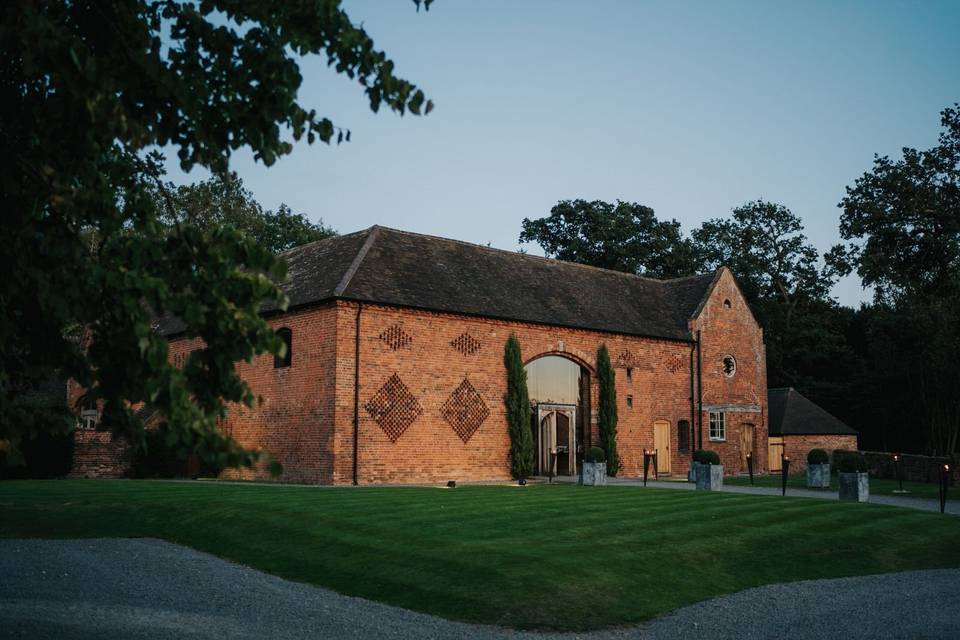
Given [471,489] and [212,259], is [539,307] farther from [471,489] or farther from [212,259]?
[212,259]

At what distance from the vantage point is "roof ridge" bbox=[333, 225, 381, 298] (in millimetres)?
24719

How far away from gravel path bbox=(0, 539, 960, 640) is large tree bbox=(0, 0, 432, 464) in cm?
342

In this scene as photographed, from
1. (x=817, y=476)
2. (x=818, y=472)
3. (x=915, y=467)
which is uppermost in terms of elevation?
(x=818, y=472)

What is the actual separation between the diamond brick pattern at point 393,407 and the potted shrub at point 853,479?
1213 centimetres

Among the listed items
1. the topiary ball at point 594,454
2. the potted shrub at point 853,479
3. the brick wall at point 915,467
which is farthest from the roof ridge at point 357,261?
the brick wall at point 915,467

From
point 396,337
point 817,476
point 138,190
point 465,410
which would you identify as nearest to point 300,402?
point 396,337

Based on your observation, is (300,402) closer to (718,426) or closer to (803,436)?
(718,426)

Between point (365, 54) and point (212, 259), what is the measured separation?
168 centimetres

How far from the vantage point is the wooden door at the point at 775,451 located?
39.9 m

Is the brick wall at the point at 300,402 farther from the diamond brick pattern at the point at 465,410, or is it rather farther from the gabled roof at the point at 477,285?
the diamond brick pattern at the point at 465,410

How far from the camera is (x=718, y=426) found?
34.8 m

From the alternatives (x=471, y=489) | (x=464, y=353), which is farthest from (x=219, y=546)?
(x=464, y=353)

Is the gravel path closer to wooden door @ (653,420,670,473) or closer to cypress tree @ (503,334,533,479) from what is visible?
cypress tree @ (503,334,533,479)

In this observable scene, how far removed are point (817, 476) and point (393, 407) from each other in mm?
13614
